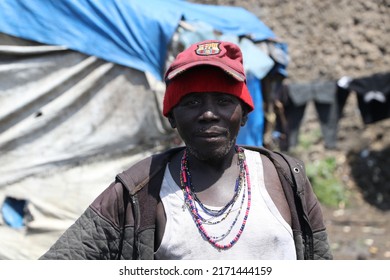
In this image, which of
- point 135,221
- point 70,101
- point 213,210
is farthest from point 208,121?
point 70,101

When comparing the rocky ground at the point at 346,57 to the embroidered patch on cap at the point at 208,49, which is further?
the rocky ground at the point at 346,57

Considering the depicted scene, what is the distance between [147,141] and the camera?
4574 mm

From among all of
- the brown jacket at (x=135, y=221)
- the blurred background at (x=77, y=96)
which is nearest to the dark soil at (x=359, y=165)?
the blurred background at (x=77, y=96)

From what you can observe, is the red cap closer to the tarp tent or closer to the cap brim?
the cap brim

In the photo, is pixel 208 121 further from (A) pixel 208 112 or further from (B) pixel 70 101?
(B) pixel 70 101

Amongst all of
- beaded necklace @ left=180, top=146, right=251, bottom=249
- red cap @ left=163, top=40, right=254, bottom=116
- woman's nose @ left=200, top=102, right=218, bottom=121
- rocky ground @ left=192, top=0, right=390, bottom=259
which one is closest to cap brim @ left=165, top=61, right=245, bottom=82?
red cap @ left=163, top=40, right=254, bottom=116

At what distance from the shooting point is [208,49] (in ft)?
6.54

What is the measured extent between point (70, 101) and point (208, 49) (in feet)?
7.99

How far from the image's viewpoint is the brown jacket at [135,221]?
6.46 ft

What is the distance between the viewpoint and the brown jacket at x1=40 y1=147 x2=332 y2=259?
1.97m

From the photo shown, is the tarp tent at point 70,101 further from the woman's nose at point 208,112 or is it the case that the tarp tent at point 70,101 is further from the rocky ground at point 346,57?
the rocky ground at point 346,57

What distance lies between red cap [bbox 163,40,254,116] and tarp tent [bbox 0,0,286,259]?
7.79 feet
